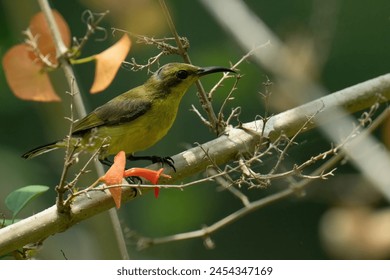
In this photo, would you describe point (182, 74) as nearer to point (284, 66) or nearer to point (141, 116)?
point (141, 116)

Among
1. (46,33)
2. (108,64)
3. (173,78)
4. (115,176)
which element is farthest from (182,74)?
(115,176)

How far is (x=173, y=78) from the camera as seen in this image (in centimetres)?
282

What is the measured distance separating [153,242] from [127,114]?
75cm

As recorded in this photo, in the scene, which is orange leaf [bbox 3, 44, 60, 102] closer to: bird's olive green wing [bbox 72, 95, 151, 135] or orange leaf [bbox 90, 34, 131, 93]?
orange leaf [bbox 90, 34, 131, 93]

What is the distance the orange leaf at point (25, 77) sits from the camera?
183 centimetres

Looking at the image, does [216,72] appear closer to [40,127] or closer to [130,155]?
[130,155]

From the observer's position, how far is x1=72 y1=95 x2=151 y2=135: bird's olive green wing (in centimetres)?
278

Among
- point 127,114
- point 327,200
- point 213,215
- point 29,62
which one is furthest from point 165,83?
point 213,215

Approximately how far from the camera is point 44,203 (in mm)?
3506

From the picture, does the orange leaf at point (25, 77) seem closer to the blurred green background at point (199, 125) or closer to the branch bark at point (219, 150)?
the branch bark at point (219, 150)

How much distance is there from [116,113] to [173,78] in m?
0.27

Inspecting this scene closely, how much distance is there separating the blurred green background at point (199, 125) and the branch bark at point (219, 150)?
0.75 ft

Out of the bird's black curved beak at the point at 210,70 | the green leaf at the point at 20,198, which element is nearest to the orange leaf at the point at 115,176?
the green leaf at the point at 20,198

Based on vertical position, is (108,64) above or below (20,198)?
above
